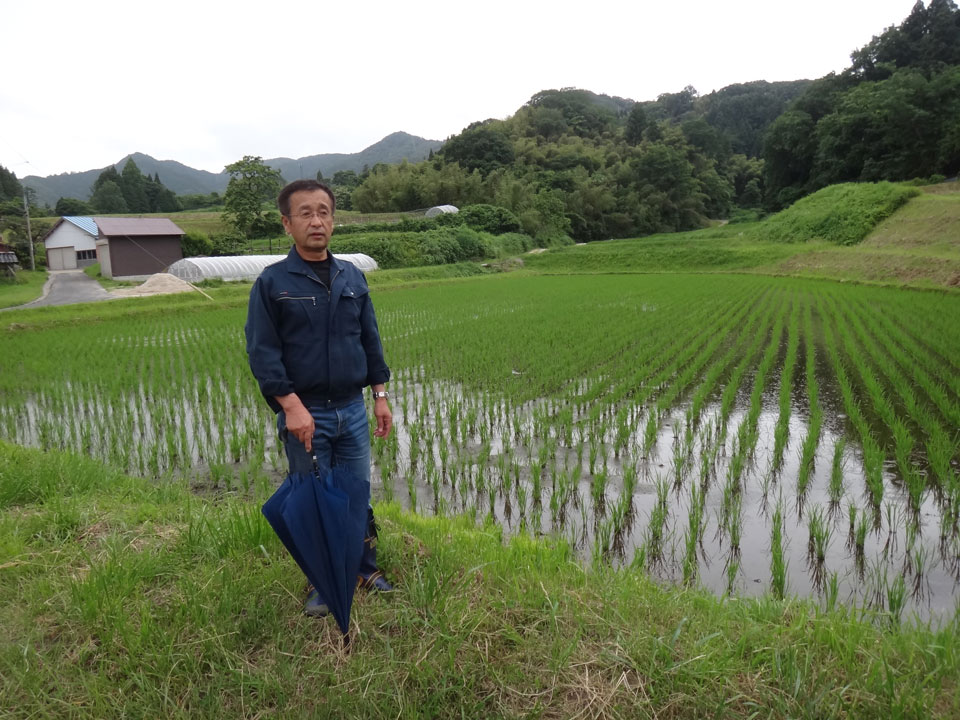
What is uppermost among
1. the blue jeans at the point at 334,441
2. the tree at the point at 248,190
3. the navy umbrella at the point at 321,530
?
the tree at the point at 248,190

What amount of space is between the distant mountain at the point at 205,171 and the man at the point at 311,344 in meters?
107

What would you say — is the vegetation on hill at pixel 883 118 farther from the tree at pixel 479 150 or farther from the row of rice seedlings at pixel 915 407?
the row of rice seedlings at pixel 915 407

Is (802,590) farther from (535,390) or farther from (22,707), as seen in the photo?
(535,390)

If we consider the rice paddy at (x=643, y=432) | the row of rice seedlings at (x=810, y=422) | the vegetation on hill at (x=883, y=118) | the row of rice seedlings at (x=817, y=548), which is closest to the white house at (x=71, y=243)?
the rice paddy at (x=643, y=432)

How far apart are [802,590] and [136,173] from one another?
56101 millimetres

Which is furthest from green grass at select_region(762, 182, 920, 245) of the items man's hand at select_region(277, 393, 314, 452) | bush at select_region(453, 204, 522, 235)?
man's hand at select_region(277, 393, 314, 452)

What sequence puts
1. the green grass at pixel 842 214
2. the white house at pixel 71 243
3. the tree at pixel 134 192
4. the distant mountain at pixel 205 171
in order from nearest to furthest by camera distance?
the green grass at pixel 842 214, the white house at pixel 71 243, the tree at pixel 134 192, the distant mountain at pixel 205 171

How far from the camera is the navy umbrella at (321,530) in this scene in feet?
5.35

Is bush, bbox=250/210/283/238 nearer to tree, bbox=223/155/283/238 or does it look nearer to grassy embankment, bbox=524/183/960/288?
tree, bbox=223/155/283/238

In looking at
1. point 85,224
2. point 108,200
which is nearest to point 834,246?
point 85,224

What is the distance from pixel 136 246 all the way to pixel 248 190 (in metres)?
6.32

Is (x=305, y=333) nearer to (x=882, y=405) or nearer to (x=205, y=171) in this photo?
(x=882, y=405)

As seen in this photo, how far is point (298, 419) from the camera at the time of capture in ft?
5.87

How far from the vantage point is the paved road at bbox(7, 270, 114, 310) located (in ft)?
48.5
